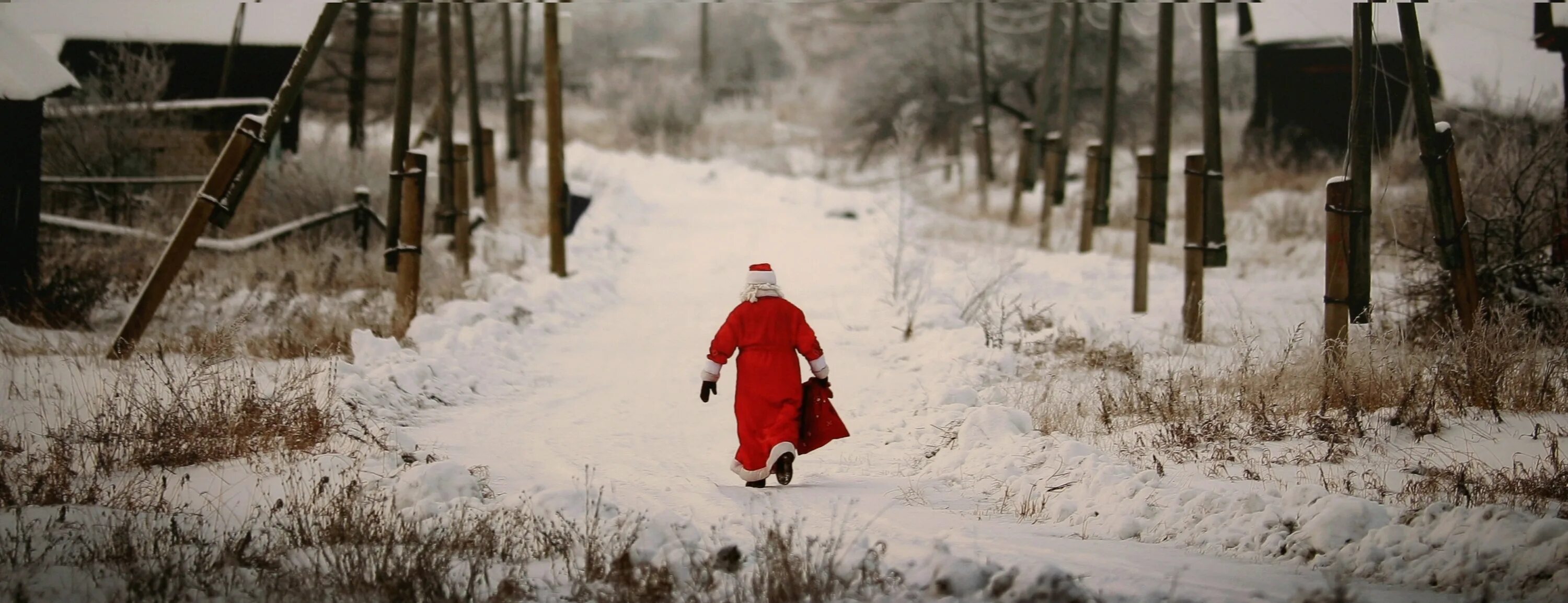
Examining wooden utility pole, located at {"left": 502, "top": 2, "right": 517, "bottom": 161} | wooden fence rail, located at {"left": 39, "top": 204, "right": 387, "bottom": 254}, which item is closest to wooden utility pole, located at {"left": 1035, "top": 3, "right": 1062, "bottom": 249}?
wooden fence rail, located at {"left": 39, "top": 204, "right": 387, "bottom": 254}

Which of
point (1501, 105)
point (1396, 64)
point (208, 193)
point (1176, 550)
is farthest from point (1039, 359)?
point (1396, 64)

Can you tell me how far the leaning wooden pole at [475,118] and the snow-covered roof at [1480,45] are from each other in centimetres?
1179

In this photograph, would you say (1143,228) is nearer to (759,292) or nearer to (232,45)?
(759,292)

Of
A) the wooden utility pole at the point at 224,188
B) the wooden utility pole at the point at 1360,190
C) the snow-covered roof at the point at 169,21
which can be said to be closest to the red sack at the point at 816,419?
the wooden utility pole at the point at 1360,190

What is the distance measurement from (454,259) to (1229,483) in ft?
33.8

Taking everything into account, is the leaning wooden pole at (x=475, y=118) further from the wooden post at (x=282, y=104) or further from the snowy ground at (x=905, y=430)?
the wooden post at (x=282, y=104)

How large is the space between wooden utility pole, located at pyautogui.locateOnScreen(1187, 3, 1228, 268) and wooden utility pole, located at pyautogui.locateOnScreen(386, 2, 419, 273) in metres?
7.66

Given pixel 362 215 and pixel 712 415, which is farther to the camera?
pixel 362 215

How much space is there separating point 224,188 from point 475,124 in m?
10.0

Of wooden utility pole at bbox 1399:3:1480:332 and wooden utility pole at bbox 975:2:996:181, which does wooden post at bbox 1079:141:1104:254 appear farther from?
wooden utility pole at bbox 975:2:996:181

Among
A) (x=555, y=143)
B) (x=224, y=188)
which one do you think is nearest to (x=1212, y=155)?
(x=555, y=143)

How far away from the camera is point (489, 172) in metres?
18.1

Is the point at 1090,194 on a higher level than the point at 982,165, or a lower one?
lower

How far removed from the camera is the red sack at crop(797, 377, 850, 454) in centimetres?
632
